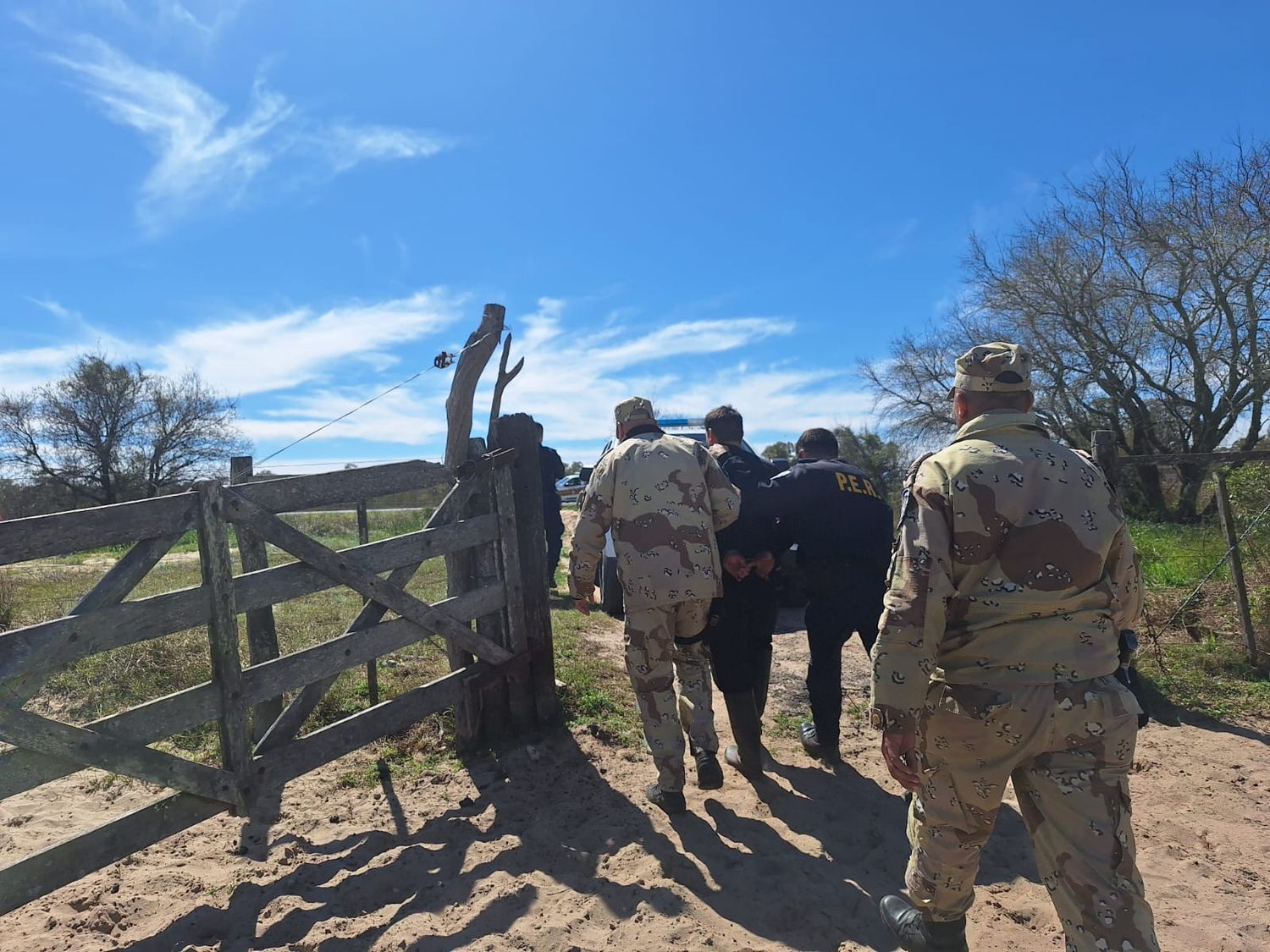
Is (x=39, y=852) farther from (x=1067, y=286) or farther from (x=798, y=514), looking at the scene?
(x=1067, y=286)

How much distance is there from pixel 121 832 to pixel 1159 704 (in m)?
5.93

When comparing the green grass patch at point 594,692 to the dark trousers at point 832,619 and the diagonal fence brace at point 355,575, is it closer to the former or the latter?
the diagonal fence brace at point 355,575

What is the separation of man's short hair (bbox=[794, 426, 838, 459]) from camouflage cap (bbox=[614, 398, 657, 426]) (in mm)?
986

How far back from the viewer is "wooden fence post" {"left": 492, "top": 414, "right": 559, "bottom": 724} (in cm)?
472

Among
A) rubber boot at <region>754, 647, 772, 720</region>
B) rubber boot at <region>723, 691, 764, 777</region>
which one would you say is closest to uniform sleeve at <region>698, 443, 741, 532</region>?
rubber boot at <region>754, 647, 772, 720</region>

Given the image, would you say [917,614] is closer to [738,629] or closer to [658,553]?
[658,553]

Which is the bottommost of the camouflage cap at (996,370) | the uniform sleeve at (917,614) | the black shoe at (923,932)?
the black shoe at (923,932)

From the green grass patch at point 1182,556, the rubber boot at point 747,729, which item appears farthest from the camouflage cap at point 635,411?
the green grass patch at point 1182,556

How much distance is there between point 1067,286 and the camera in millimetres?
20266

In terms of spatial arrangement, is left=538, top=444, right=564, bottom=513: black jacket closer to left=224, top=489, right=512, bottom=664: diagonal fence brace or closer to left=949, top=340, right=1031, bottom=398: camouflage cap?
left=224, top=489, right=512, bottom=664: diagonal fence brace

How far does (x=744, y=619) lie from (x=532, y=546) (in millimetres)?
1460

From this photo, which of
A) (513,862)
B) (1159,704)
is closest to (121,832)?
(513,862)

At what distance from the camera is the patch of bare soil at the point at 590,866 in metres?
2.84

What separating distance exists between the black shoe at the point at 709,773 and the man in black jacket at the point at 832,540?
778mm
